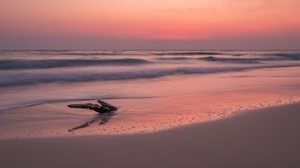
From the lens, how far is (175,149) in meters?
4.18

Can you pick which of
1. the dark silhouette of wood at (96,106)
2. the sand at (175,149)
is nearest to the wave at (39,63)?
the dark silhouette of wood at (96,106)

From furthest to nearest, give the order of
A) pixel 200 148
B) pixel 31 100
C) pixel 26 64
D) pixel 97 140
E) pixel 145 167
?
pixel 26 64, pixel 31 100, pixel 97 140, pixel 200 148, pixel 145 167

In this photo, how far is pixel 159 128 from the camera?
5328 millimetres

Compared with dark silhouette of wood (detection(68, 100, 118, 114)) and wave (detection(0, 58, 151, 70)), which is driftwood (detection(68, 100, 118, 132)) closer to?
dark silhouette of wood (detection(68, 100, 118, 114))

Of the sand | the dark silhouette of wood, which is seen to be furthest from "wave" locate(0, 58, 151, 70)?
the sand

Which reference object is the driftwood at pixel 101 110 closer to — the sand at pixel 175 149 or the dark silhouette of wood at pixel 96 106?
the dark silhouette of wood at pixel 96 106

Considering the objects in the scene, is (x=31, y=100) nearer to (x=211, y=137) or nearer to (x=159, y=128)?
(x=159, y=128)

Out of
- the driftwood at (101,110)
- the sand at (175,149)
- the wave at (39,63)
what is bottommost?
the sand at (175,149)

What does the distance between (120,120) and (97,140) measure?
1.58 metres

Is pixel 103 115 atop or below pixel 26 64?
below

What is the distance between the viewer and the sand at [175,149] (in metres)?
3.68

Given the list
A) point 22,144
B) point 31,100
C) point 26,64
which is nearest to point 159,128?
point 22,144

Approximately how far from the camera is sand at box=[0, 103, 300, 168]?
368 cm

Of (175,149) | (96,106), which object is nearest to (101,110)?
(96,106)
